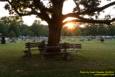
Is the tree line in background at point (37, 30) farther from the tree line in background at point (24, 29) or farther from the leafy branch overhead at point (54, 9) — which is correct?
the leafy branch overhead at point (54, 9)

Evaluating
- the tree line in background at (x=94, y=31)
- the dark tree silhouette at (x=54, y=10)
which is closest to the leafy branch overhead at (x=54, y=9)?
the dark tree silhouette at (x=54, y=10)

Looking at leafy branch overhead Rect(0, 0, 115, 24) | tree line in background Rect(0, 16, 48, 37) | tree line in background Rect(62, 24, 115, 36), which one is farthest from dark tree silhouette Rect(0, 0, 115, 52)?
tree line in background Rect(0, 16, 48, 37)

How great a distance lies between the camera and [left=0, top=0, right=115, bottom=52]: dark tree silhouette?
2427cm

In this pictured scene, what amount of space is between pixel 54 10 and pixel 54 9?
0.12m

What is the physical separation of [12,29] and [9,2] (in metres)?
98.4

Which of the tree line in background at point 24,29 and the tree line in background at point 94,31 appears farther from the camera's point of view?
the tree line in background at point 94,31

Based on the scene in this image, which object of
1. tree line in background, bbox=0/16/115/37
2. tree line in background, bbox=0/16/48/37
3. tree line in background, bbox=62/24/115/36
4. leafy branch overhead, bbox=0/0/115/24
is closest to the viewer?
leafy branch overhead, bbox=0/0/115/24

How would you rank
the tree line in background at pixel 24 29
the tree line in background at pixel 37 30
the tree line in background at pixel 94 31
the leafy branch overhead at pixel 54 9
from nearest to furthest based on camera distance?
1. the leafy branch overhead at pixel 54 9
2. the tree line in background at pixel 24 29
3. the tree line in background at pixel 37 30
4. the tree line in background at pixel 94 31

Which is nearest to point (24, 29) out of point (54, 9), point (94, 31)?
point (94, 31)

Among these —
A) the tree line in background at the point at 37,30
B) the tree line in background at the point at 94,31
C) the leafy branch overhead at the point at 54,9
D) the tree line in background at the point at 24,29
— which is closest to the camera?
the leafy branch overhead at the point at 54,9

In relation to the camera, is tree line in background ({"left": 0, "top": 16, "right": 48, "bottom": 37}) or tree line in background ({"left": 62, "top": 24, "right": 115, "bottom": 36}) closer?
tree line in background ({"left": 0, "top": 16, "right": 48, "bottom": 37})

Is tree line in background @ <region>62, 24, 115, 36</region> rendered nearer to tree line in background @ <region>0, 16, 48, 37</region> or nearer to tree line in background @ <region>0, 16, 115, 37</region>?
tree line in background @ <region>0, 16, 115, 37</region>

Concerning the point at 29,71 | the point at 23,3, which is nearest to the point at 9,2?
the point at 23,3

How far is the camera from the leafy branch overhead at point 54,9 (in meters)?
24.2
